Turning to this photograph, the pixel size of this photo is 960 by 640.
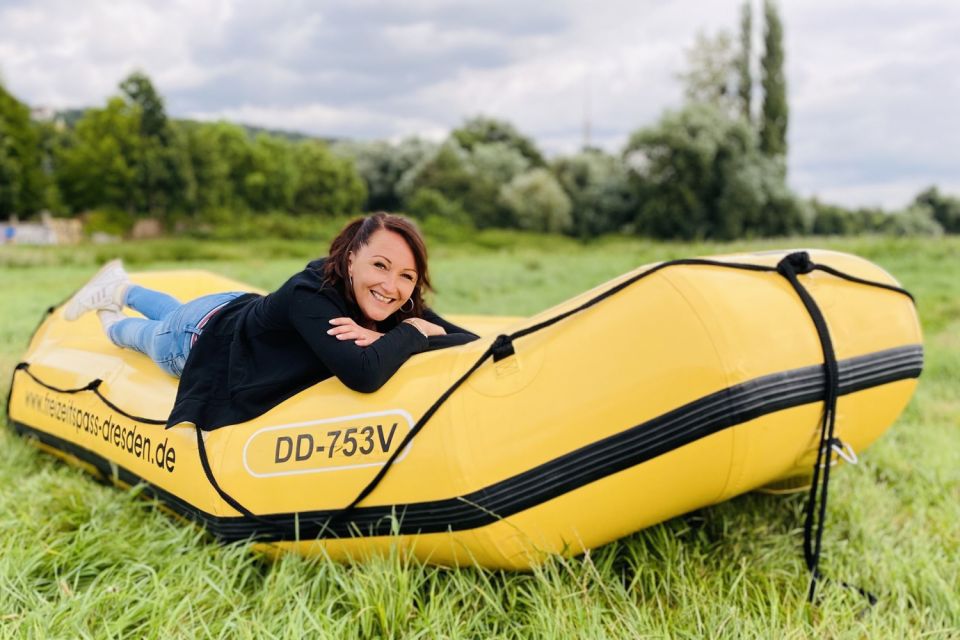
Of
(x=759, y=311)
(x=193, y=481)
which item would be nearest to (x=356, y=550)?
(x=193, y=481)

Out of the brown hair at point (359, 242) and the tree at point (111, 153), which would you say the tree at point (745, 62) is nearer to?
the tree at point (111, 153)

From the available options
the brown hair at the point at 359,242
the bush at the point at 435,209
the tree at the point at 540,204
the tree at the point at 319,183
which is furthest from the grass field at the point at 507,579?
the tree at the point at 319,183

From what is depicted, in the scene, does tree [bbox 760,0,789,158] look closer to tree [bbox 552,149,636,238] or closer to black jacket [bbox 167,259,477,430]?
tree [bbox 552,149,636,238]

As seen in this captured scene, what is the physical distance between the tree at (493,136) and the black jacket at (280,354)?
40845mm

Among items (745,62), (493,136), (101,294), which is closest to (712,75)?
(745,62)

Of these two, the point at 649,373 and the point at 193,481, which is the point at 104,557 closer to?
the point at 193,481

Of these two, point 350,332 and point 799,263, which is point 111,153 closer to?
point 350,332

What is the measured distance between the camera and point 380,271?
2273mm

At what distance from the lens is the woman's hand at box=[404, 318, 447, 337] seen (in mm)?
2328

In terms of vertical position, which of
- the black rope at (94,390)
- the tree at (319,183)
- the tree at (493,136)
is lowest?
the black rope at (94,390)

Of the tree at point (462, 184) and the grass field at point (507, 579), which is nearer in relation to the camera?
the grass field at point (507, 579)

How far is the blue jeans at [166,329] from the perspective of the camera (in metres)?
2.70

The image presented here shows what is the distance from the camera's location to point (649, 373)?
1.88 meters

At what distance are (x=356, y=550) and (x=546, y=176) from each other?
98.0 ft
